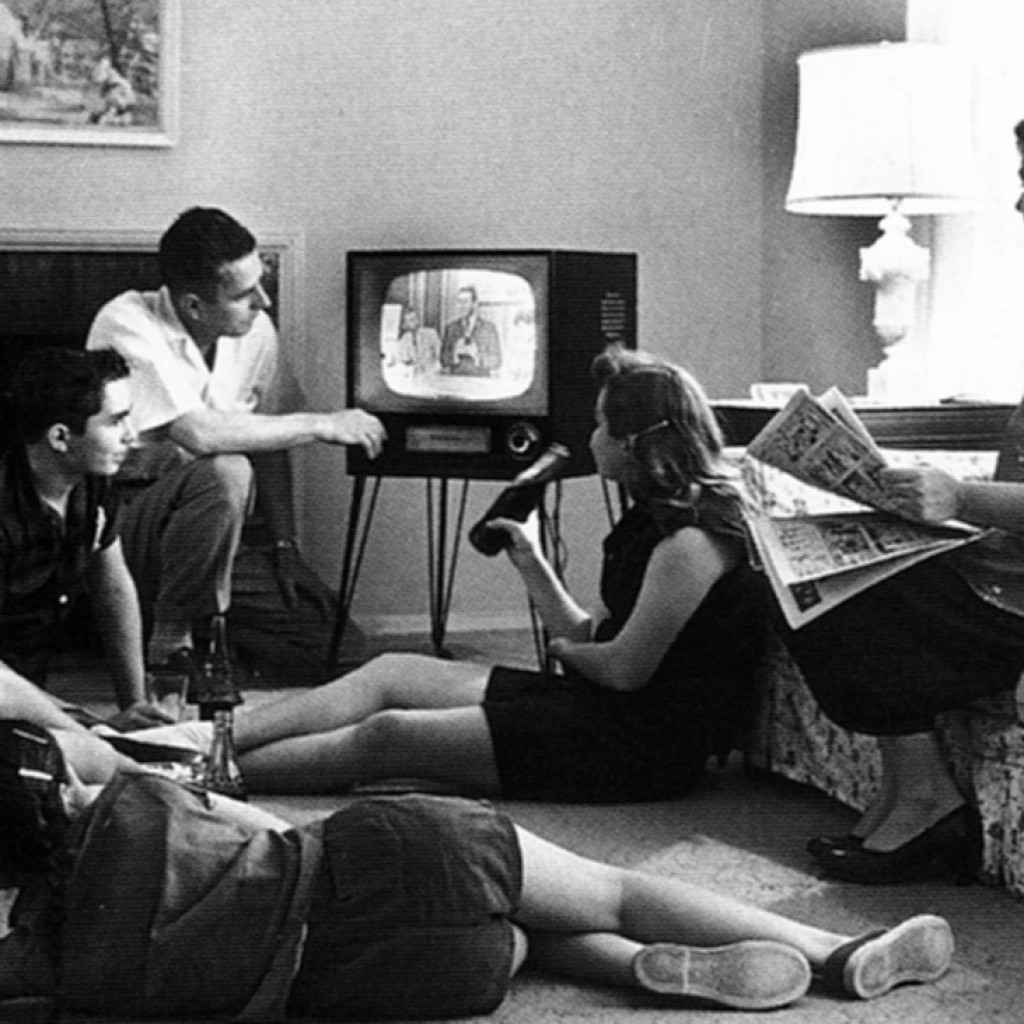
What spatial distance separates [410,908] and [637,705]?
1101 mm

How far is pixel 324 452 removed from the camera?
5.08m

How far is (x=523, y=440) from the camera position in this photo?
442 centimetres

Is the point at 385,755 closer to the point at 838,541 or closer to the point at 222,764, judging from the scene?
the point at 222,764

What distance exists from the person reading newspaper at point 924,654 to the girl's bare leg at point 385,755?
1.94ft

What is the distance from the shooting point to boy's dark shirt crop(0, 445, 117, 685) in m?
3.17

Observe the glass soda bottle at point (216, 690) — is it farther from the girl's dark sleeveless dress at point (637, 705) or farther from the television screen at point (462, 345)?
the television screen at point (462, 345)

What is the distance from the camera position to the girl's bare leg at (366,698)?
333 centimetres

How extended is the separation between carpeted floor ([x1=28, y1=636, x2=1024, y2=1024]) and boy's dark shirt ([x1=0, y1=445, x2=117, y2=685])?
0.44 metres

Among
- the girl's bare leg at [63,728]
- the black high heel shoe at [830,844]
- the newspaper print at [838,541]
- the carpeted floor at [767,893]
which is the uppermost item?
the newspaper print at [838,541]

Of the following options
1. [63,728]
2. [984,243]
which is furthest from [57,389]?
[984,243]

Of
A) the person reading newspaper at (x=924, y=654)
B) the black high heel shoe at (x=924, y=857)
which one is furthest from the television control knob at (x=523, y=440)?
the black high heel shoe at (x=924, y=857)

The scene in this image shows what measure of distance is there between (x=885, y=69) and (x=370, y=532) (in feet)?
5.53

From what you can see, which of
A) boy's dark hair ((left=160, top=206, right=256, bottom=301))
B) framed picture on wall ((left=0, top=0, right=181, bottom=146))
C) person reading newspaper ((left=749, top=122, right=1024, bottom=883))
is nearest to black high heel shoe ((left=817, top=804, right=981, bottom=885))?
person reading newspaper ((left=749, top=122, right=1024, bottom=883))

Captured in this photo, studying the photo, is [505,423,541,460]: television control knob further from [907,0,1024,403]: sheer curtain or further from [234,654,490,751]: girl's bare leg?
[234,654,490,751]: girl's bare leg
